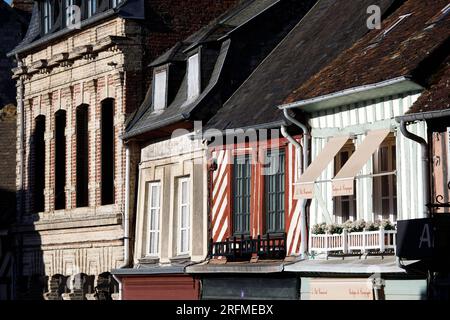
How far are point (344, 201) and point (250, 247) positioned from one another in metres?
3.11

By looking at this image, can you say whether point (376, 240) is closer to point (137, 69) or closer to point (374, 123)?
point (374, 123)

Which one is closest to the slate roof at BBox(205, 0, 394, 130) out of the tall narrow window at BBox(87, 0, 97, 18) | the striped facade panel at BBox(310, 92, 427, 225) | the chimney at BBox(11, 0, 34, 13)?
the striped facade panel at BBox(310, 92, 427, 225)

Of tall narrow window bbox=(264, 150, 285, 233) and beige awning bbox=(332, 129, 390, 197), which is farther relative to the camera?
tall narrow window bbox=(264, 150, 285, 233)

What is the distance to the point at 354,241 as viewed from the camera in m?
25.4

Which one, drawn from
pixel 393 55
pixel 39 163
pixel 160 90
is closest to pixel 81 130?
pixel 39 163

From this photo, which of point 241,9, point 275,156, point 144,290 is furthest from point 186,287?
point 241,9

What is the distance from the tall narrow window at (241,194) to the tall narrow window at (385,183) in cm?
457

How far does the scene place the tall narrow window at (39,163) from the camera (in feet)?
131

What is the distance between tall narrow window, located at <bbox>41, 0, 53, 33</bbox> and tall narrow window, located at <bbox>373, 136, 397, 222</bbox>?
1590cm

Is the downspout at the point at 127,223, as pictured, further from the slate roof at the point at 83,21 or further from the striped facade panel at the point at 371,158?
the striped facade panel at the point at 371,158

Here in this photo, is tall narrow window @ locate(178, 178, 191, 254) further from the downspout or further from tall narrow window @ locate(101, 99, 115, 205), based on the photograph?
tall narrow window @ locate(101, 99, 115, 205)

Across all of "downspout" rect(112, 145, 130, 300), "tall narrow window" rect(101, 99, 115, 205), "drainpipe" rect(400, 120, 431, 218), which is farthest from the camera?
"tall narrow window" rect(101, 99, 115, 205)

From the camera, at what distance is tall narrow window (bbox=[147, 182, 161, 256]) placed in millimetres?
33781

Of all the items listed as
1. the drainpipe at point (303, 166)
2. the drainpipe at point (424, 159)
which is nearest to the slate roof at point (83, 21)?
the drainpipe at point (303, 166)
